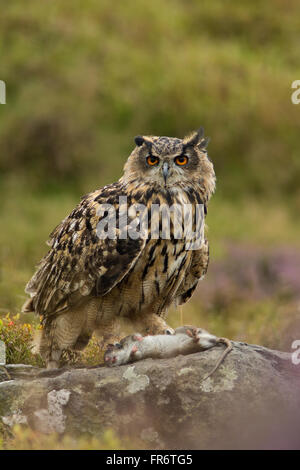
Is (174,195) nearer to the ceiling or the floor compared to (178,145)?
nearer to the floor

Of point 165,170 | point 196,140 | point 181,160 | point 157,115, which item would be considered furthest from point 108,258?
point 157,115

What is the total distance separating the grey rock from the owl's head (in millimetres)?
1216

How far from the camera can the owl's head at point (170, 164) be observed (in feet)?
15.4

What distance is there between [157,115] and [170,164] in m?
10.5

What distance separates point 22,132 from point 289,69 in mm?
7153

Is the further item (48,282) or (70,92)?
(70,92)

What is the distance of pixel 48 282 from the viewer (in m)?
5.00

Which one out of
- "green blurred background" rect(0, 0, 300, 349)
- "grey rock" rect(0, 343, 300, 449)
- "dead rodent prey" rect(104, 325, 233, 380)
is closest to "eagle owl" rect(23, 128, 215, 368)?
"dead rodent prey" rect(104, 325, 233, 380)

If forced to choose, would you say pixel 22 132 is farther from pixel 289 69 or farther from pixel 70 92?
pixel 289 69

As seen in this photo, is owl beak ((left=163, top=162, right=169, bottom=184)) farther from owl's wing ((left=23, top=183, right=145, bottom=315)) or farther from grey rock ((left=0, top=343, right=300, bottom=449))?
grey rock ((left=0, top=343, right=300, bottom=449))

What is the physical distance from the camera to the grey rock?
3.82 m
